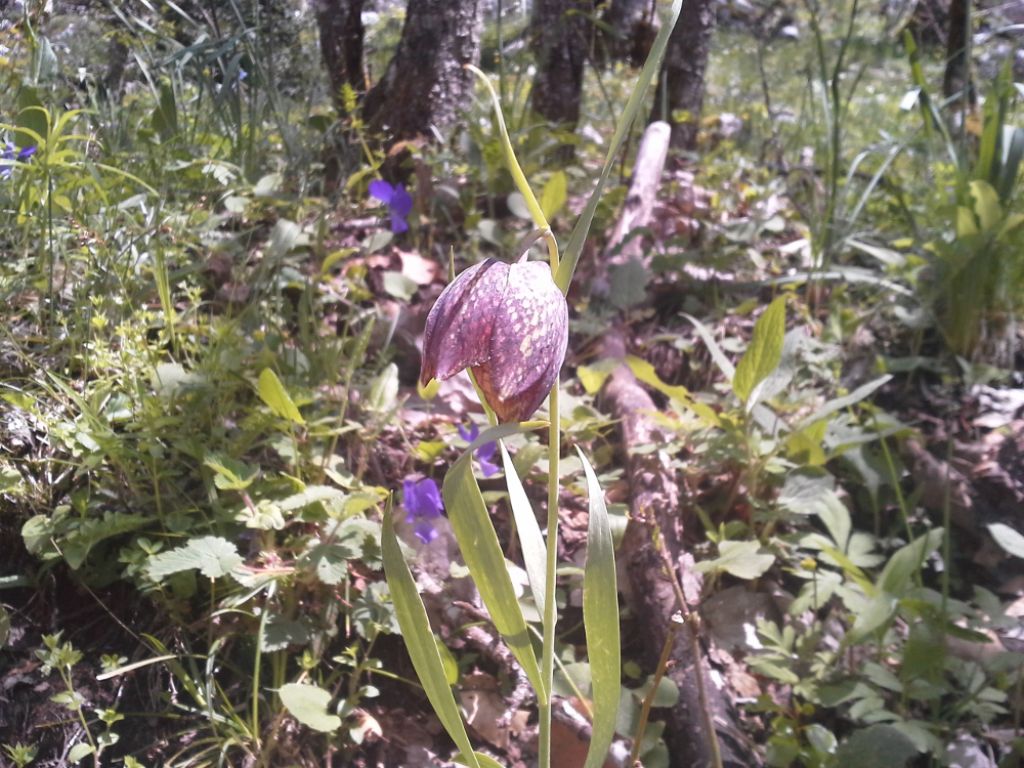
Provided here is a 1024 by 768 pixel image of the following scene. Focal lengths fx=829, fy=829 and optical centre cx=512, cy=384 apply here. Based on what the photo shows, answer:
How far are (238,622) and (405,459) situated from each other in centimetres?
48

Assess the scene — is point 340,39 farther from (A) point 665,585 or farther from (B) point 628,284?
(A) point 665,585

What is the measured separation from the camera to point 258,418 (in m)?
1.36

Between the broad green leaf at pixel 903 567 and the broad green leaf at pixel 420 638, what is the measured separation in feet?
2.59

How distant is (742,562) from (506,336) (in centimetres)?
79

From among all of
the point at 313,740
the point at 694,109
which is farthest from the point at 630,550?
the point at 694,109

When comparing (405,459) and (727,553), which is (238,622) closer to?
(405,459)

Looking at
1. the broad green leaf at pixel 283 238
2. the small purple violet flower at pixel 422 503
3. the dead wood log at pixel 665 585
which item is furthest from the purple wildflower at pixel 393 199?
the small purple violet flower at pixel 422 503

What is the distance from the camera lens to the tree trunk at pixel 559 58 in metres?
2.85

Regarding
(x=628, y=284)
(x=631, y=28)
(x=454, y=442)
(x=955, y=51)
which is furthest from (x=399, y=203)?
(x=955, y=51)

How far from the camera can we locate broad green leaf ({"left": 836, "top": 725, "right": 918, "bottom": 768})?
1106mm

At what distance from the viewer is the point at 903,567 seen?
1346 millimetres

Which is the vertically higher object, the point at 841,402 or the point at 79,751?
the point at 841,402

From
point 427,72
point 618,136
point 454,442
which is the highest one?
point 427,72

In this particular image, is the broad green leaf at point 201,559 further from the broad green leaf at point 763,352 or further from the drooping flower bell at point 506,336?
the broad green leaf at point 763,352
